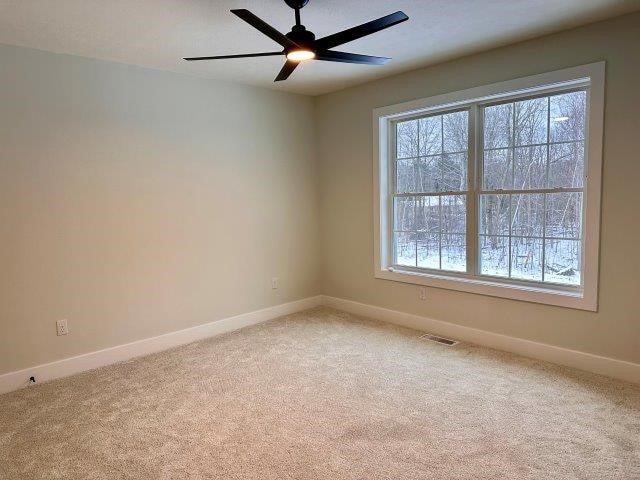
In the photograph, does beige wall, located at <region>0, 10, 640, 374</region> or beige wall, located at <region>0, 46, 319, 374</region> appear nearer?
beige wall, located at <region>0, 10, 640, 374</region>

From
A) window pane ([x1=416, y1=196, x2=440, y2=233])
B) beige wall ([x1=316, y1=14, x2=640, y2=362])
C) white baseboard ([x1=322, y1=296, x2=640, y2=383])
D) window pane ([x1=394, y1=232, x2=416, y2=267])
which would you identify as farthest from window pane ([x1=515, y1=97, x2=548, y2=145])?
white baseboard ([x1=322, y1=296, x2=640, y2=383])

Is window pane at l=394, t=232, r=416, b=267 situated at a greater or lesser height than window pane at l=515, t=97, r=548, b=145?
lesser

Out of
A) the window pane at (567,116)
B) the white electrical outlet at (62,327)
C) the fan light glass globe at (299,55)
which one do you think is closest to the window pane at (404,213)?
the window pane at (567,116)

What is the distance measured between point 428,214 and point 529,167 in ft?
3.38

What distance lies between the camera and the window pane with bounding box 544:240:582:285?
3.25 meters

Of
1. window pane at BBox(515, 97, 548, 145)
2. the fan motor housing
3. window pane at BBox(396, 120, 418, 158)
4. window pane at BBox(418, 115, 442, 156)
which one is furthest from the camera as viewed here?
window pane at BBox(396, 120, 418, 158)

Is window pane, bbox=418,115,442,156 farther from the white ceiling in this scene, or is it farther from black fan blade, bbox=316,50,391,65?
black fan blade, bbox=316,50,391,65

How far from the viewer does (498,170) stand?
11.9 feet

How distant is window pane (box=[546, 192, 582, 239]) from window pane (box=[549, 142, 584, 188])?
0.30ft

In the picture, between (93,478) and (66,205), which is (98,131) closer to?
(66,205)

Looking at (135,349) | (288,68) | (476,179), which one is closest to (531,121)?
(476,179)

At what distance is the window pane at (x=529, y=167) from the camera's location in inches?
133

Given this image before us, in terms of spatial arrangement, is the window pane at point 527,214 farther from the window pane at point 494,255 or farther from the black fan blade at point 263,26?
the black fan blade at point 263,26

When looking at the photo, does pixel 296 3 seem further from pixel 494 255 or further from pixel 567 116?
pixel 494 255
